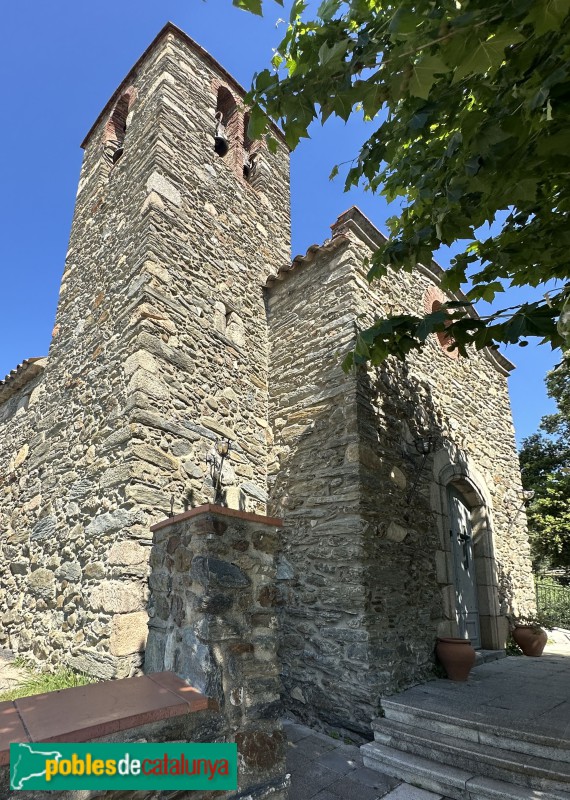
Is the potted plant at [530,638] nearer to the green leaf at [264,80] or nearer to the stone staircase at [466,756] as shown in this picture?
the stone staircase at [466,756]

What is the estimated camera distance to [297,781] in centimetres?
321

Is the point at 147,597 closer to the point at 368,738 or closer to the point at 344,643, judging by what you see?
the point at 344,643

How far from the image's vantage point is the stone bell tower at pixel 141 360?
413 cm

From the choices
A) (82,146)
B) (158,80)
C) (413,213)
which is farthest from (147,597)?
(82,146)

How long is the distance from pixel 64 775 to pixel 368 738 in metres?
3.01

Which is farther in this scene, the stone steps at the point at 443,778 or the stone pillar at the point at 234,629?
the stone steps at the point at 443,778

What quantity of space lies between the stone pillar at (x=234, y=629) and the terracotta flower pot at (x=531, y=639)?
17.7 feet

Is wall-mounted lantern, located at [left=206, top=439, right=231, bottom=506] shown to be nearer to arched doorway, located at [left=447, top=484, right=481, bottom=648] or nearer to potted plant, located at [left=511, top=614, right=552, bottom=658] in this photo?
arched doorway, located at [left=447, top=484, right=481, bottom=648]

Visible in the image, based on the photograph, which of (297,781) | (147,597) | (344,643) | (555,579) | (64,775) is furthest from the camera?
(555,579)

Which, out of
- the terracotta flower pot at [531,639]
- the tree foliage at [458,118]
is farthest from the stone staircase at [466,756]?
the terracotta flower pot at [531,639]

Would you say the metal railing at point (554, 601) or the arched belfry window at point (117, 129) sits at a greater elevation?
the arched belfry window at point (117, 129)

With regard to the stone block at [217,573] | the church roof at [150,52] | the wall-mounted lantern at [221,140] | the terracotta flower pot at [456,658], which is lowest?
the terracotta flower pot at [456,658]

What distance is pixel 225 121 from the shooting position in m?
7.52

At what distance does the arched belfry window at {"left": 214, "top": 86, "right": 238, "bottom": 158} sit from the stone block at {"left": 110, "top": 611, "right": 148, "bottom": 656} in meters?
6.59
